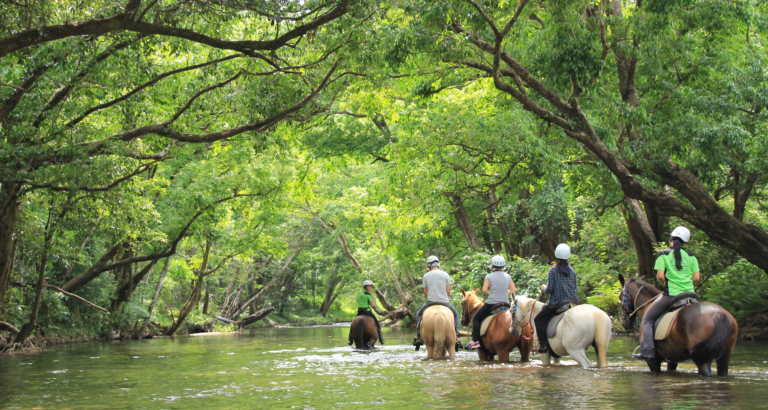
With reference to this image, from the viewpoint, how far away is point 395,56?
13648mm

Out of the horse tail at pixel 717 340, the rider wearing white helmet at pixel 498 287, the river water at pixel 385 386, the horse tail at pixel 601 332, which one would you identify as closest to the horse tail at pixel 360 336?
the river water at pixel 385 386

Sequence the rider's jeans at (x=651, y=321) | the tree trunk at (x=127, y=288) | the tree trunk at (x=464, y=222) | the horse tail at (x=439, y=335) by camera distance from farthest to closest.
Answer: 1. the tree trunk at (x=127, y=288)
2. the tree trunk at (x=464, y=222)
3. the horse tail at (x=439, y=335)
4. the rider's jeans at (x=651, y=321)

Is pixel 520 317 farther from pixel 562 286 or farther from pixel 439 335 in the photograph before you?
pixel 439 335

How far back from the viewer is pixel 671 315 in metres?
8.77

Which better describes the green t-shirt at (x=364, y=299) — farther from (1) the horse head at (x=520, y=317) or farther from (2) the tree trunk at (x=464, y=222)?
(2) the tree trunk at (x=464, y=222)

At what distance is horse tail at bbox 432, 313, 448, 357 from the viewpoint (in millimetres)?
12161

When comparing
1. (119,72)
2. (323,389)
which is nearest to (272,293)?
(119,72)

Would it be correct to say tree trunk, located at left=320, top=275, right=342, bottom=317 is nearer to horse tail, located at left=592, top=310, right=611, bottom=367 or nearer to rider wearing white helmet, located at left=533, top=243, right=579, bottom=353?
A: rider wearing white helmet, located at left=533, top=243, right=579, bottom=353

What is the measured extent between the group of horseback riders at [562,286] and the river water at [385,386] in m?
0.66

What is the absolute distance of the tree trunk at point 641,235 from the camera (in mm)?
18859

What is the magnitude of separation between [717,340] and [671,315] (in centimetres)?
74

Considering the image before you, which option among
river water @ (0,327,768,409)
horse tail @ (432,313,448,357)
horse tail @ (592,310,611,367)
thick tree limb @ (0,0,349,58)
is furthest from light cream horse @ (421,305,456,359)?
thick tree limb @ (0,0,349,58)

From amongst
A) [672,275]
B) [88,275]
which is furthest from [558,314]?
[88,275]

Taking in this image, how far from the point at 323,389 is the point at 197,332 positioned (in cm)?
2983
